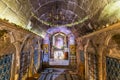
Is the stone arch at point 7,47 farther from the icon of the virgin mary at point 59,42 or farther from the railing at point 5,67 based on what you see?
the icon of the virgin mary at point 59,42

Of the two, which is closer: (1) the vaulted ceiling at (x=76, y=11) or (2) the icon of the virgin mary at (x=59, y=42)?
(1) the vaulted ceiling at (x=76, y=11)

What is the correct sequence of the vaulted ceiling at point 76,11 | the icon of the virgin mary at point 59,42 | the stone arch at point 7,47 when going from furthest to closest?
the icon of the virgin mary at point 59,42, the vaulted ceiling at point 76,11, the stone arch at point 7,47

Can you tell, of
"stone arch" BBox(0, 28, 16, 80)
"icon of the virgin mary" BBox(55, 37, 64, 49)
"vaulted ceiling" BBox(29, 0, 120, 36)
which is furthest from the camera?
"icon of the virgin mary" BBox(55, 37, 64, 49)

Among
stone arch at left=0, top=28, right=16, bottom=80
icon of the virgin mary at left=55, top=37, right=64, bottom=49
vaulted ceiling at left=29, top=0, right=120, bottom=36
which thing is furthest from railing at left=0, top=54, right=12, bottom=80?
icon of the virgin mary at left=55, top=37, right=64, bottom=49

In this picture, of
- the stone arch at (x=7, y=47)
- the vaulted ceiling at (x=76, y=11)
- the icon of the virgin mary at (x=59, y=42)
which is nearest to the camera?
the stone arch at (x=7, y=47)

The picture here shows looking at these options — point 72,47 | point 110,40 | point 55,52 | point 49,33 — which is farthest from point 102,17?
point 55,52

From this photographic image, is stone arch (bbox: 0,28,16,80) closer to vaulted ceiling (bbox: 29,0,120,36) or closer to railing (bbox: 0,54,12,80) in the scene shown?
railing (bbox: 0,54,12,80)

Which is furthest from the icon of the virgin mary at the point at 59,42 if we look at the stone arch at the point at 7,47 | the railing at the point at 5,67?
the railing at the point at 5,67

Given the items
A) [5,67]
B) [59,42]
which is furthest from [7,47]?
[59,42]

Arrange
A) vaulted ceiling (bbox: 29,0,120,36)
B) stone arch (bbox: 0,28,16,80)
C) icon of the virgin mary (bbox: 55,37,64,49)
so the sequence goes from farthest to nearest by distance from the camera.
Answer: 1. icon of the virgin mary (bbox: 55,37,64,49)
2. vaulted ceiling (bbox: 29,0,120,36)
3. stone arch (bbox: 0,28,16,80)

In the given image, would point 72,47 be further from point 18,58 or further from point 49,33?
point 18,58

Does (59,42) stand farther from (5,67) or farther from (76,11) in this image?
(5,67)

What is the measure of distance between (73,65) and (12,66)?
315 inches

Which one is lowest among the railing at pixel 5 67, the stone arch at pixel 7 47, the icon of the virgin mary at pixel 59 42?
the railing at pixel 5 67
